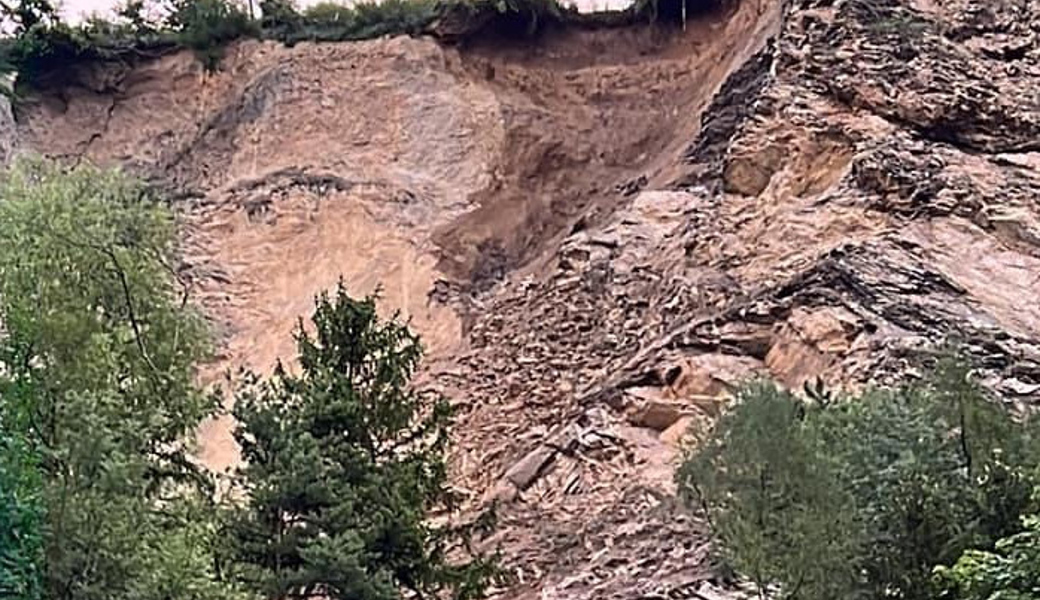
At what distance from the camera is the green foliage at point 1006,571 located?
8.89 metres

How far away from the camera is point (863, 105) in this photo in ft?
68.1

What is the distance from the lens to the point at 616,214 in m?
23.8

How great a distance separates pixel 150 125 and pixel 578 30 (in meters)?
7.66

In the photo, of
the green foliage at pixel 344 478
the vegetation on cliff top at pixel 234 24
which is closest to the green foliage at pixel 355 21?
the vegetation on cliff top at pixel 234 24

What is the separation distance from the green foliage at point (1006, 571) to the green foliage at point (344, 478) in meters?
5.64

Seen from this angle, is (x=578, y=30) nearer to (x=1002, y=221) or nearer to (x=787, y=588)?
(x=1002, y=221)

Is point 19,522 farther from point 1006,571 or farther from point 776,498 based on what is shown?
point 1006,571

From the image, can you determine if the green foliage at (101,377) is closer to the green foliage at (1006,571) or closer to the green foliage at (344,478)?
the green foliage at (344,478)

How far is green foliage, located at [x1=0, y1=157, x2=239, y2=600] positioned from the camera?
11.4 m

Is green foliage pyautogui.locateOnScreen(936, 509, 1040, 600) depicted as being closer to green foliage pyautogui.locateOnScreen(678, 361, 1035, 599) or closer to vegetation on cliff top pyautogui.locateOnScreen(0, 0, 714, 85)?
green foliage pyautogui.locateOnScreen(678, 361, 1035, 599)

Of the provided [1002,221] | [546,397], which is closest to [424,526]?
[546,397]

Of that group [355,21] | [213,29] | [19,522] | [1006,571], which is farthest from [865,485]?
[213,29]

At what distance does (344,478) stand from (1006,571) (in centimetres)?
698

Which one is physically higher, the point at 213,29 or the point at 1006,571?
the point at 213,29
